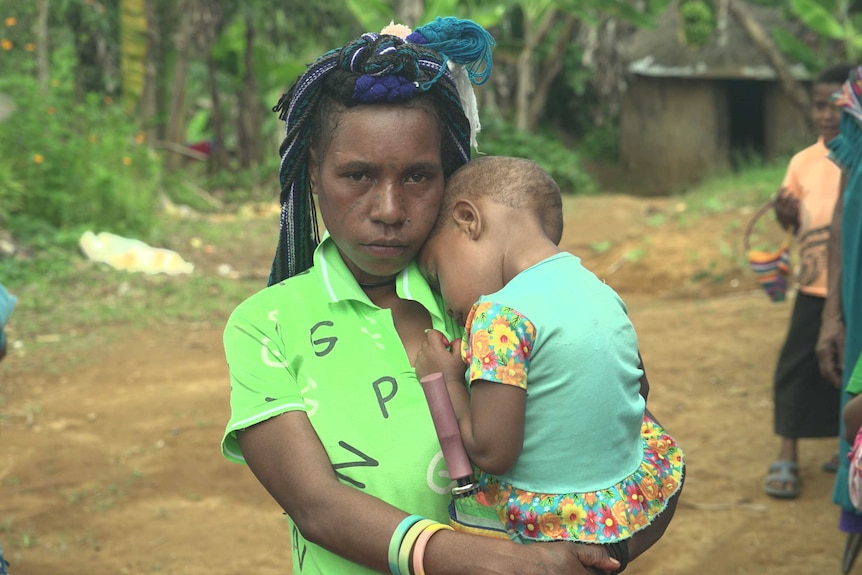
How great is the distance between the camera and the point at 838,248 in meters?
3.99

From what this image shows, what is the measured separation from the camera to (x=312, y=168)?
196 cm

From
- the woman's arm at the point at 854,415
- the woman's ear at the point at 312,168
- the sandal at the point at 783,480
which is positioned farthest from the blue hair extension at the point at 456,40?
the sandal at the point at 783,480

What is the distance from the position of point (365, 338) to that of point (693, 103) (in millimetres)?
17173

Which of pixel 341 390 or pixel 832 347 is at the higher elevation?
pixel 341 390

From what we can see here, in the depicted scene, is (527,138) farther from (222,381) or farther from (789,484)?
(789,484)

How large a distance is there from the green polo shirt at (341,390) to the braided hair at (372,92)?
0.75ft

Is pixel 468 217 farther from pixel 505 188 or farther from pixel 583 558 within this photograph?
pixel 583 558

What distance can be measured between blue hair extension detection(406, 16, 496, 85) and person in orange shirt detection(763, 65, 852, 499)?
3.28m

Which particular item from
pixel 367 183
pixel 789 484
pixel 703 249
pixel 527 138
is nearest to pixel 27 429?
pixel 789 484

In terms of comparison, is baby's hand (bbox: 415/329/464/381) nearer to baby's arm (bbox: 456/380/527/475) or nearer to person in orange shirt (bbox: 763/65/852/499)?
baby's arm (bbox: 456/380/527/475)

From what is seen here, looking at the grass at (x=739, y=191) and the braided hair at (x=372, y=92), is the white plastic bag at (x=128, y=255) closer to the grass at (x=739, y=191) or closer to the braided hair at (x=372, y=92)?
the grass at (x=739, y=191)

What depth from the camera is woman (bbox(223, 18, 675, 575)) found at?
5.42ft

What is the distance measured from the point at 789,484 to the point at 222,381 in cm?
352

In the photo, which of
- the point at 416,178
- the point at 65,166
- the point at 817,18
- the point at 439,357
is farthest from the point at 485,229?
the point at 817,18
